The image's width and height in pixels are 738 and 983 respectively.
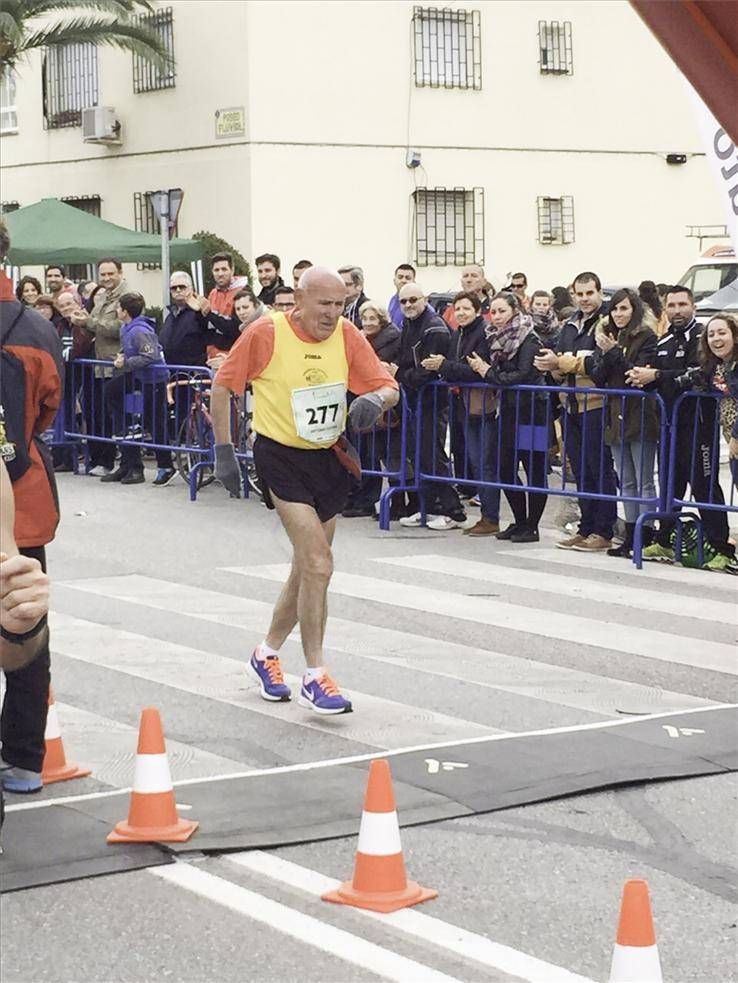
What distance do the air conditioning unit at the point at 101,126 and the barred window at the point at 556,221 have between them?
813 cm

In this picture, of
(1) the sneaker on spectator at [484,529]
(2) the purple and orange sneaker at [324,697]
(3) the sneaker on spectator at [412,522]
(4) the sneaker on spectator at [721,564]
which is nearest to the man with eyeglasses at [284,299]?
(3) the sneaker on spectator at [412,522]

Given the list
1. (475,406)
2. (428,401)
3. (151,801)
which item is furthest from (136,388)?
(151,801)

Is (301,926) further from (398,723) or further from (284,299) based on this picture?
(284,299)

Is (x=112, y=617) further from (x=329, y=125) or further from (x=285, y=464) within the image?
(x=329, y=125)

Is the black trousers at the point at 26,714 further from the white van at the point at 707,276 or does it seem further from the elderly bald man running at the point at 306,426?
the white van at the point at 707,276

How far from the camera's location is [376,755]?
7.31 metres

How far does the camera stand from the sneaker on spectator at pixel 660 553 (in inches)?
507

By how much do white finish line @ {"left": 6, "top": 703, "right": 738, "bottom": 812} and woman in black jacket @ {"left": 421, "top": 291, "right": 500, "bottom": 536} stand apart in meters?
5.87

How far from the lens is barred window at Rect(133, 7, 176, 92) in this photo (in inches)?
1323

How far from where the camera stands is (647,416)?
1284cm

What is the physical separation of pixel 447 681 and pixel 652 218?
29312 mm

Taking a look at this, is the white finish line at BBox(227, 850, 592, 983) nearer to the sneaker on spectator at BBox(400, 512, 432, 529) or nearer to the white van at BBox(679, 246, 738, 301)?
the sneaker on spectator at BBox(400, 512, 432, 529)

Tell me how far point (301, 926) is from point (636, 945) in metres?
1.52

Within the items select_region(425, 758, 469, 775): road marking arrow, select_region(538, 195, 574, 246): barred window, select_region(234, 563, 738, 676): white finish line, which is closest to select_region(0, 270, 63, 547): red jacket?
select_region(425, 758, 469, 775): road marking arrow
